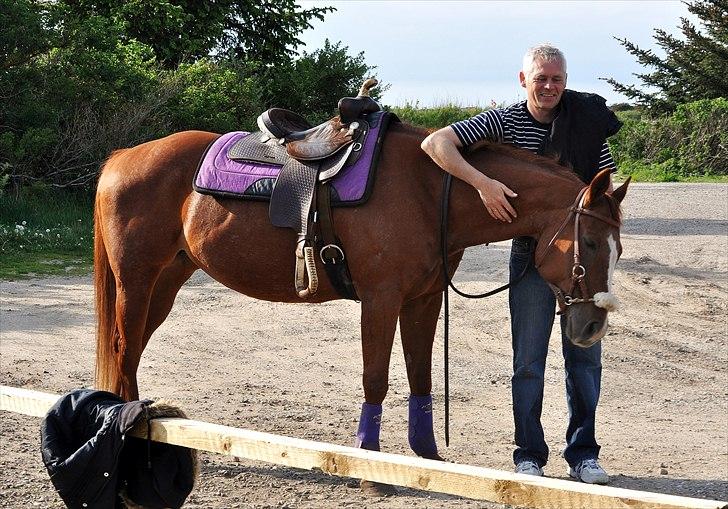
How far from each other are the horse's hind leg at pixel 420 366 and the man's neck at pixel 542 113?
3.55ft

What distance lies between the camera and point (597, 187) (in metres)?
4.89

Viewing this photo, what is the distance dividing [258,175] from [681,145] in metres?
22.8

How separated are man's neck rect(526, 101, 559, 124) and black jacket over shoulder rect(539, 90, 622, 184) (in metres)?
0.05

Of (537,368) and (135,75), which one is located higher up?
(135,75)

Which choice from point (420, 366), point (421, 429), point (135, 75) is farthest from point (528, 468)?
point (135, 75)

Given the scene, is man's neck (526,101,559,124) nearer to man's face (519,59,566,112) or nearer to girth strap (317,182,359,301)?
man's face (519,59,566,112)

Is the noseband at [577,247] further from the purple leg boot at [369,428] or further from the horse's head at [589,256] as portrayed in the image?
the purple leg boot at [369,428]

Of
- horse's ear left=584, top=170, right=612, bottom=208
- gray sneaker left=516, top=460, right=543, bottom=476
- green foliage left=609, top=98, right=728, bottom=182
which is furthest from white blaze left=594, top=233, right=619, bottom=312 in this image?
green foliage left=609, top=98, right=728, bottom=182

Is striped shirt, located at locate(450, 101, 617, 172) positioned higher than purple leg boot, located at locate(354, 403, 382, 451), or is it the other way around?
striped shirt, located at locate(450, 101, 617, 172)

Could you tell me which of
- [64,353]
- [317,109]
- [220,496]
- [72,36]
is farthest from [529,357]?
[317,109]

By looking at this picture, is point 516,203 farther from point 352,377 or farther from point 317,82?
point 317,82

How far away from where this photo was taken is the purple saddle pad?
5.22 meters

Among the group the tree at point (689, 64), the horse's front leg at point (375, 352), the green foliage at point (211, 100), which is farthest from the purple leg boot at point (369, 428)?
the tree at point (689, 64)

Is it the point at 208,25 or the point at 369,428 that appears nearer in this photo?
the point at 369,428
